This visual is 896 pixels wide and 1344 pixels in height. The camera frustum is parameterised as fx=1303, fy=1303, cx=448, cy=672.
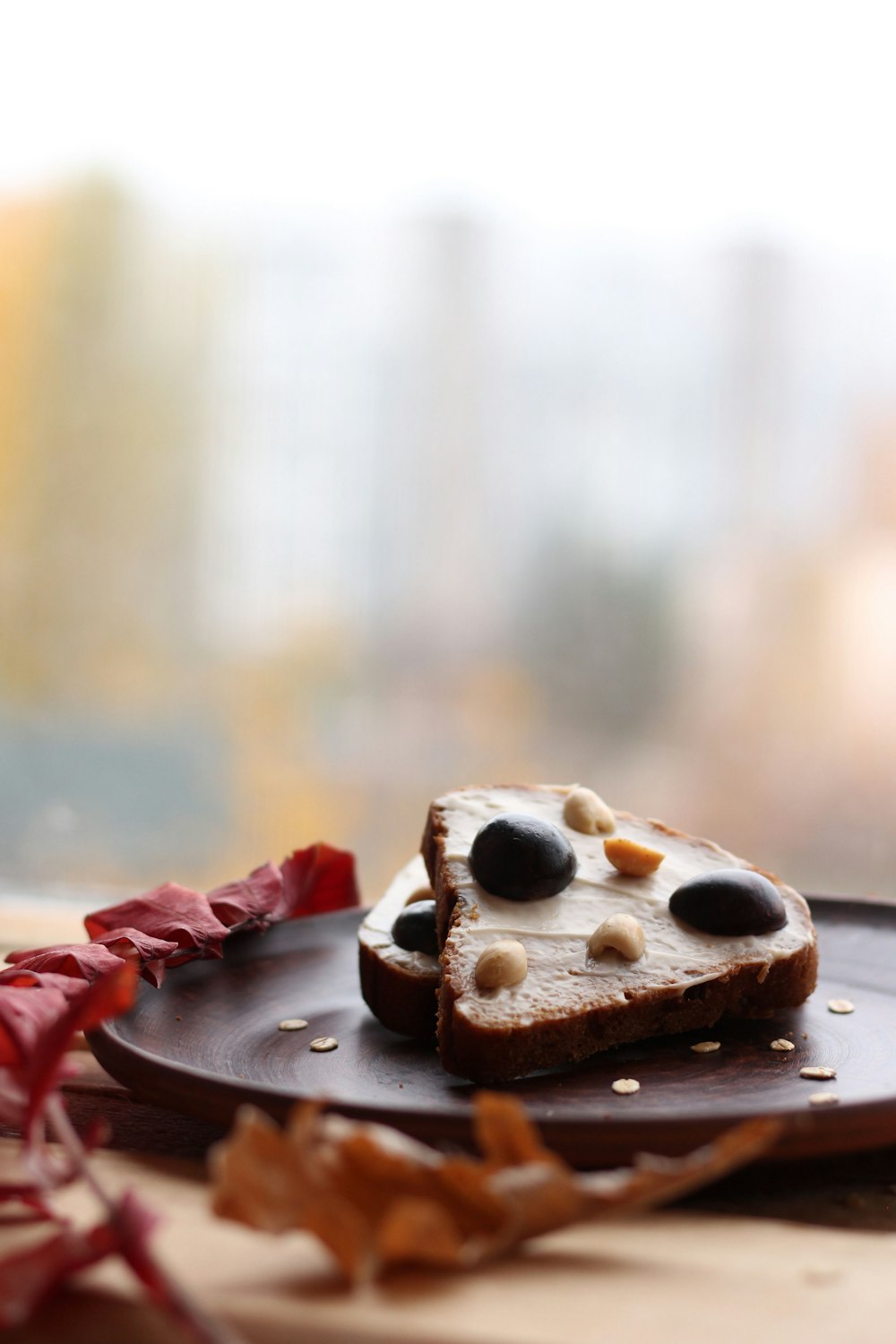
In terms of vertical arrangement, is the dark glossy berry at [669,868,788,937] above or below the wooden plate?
above

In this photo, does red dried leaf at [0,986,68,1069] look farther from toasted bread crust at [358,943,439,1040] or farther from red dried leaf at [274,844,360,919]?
red dried leaf at [274,844,360,919]

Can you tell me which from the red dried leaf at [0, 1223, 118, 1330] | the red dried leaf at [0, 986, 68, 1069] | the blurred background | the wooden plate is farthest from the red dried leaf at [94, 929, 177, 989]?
the blurred background

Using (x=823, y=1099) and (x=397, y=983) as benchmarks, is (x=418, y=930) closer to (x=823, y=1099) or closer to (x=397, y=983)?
(x=397, y=983)

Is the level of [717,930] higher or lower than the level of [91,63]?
lower

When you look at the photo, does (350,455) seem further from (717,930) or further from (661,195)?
(717,930)

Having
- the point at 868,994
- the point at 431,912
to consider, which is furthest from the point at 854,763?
the point at 431,912

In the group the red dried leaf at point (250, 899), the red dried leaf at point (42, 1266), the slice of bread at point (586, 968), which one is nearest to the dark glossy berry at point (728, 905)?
the slice of bread at point (586, 968)
